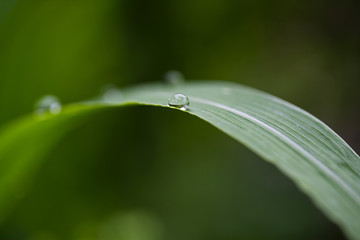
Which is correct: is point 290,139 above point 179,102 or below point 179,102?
below

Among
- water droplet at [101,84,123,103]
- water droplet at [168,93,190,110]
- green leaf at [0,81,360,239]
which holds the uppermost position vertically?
water droplet at [101,84,123,103]

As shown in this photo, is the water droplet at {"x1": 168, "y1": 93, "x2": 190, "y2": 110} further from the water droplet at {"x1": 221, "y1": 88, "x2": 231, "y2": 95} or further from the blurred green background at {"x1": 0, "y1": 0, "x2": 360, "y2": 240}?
the blurred green background at {"x1": 0, "y1": 0, "x2": 360, "y2": 240}

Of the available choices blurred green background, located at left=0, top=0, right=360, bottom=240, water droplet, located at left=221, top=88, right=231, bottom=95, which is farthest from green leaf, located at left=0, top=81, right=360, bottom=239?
blurred green background, located at left=0, top=0, right=360, bottom=240

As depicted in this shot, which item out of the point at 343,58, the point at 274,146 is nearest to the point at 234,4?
the point at 343,58

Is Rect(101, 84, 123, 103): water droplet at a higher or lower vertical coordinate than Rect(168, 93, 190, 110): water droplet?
higher

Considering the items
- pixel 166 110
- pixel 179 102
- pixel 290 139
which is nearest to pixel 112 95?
pixel 166 110

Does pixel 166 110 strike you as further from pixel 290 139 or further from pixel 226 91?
pixel 290 139

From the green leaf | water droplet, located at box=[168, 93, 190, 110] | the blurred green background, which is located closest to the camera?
the green leaf

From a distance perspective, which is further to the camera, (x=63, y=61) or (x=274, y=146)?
(x=63, y=61)

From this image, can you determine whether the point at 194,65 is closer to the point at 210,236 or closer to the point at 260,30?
the point at 260,30
